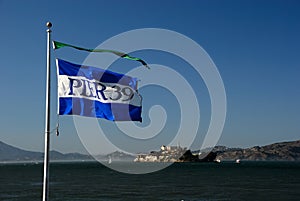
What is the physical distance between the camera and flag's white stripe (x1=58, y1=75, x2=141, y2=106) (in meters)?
13.9

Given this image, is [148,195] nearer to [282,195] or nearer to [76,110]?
[282,195]

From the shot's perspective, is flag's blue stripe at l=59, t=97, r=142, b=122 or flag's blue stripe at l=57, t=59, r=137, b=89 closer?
flag's blue stripe at l=59, t=97, r=142, b=122

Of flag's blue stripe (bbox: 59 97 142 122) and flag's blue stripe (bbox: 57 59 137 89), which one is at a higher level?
flag's blue stripe (bbox: 57 59 137 89)

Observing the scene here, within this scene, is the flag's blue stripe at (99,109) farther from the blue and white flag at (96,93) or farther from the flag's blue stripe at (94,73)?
the flag's blue stripe at (94,73)

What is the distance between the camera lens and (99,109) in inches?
570

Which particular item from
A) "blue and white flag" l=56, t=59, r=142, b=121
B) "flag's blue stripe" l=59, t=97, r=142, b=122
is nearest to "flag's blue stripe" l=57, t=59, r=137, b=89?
"blue and white flag" l=56, t=59, r=142, b=121

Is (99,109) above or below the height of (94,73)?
below

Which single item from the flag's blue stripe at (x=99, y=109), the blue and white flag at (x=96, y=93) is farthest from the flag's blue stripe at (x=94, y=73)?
the flag's blue stripe at (x=99, y=109)

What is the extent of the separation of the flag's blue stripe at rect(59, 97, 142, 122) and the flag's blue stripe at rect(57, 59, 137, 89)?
851 mm

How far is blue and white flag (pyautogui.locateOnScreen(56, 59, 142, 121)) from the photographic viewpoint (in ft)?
45.6

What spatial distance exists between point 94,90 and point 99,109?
702 millimetres

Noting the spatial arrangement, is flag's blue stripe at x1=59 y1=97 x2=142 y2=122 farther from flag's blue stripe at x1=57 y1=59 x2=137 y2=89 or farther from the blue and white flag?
flag's blue stripe at x1=57 y1=59 x2=137 y2=89

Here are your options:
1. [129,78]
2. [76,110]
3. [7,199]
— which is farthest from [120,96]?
[7,199]

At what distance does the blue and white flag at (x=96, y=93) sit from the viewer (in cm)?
1390
